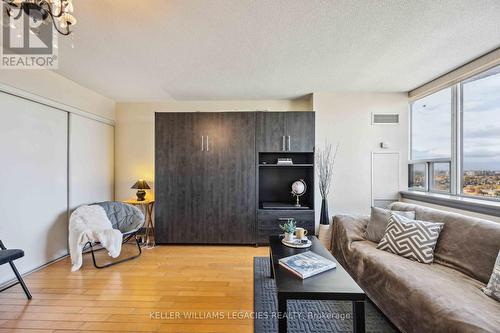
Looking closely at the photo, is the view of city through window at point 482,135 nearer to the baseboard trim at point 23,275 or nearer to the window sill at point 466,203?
the window sill at point 466,203

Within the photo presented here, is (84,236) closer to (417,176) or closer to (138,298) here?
(138,298)

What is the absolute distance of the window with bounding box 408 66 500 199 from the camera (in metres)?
2.38

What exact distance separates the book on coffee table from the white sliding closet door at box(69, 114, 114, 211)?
10.4 feet

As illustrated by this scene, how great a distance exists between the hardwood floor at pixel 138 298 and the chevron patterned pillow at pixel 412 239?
1445 millimetres

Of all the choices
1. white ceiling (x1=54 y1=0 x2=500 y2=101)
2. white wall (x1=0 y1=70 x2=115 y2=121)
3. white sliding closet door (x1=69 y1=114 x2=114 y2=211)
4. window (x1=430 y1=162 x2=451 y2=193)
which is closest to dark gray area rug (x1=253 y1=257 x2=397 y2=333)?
window (x1=430 y1=162 x2=451 y2=193)

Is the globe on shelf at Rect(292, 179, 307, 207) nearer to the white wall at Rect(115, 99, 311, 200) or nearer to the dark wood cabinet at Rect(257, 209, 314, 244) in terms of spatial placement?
the dark wood cabinet at Rect(257, 209, 314, 244)

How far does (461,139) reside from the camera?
106 inches

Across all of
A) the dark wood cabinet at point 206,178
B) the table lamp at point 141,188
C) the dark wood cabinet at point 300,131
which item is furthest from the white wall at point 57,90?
the dark wood cabinet at point 300,131

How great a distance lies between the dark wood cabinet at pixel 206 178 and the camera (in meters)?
3.50

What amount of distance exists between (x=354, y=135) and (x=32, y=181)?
176 inches

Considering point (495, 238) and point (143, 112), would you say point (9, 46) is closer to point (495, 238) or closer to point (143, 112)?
point (143, 112)

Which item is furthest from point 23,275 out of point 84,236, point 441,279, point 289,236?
point 441,279

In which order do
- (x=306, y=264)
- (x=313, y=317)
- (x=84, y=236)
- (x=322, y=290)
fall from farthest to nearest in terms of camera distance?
(x=84, y=236) → (x=313, y=317) → (x=306, y=264) → (x=322, y=290)

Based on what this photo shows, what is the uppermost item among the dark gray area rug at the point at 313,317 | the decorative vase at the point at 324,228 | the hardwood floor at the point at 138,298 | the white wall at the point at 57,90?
the white wall at the point at 57,90
